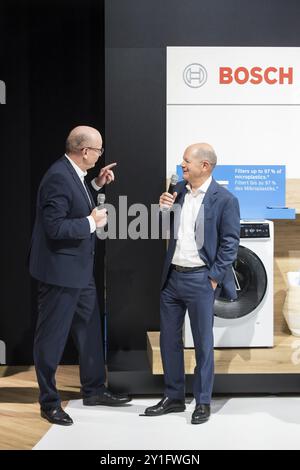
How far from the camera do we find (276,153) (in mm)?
5039

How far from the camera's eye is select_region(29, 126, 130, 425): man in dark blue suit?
13.8 ft

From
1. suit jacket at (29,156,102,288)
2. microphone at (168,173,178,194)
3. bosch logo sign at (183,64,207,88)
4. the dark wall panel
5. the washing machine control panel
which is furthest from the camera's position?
the dark wall panel

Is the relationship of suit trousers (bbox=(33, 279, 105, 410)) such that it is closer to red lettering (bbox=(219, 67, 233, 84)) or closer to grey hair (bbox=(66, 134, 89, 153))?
grey hair (bbox=(66, 134, 89, 153))

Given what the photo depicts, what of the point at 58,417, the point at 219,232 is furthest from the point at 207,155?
the point at 58,417

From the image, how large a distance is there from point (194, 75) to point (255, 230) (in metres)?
1.05

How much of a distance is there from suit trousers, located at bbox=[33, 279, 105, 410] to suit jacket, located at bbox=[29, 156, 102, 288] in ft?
0.29

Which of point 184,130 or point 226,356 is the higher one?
point 184,130

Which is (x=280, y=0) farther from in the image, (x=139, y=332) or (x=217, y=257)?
(x=139, y=332)

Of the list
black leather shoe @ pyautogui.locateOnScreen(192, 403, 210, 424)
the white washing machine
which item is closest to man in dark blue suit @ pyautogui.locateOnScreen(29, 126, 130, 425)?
black leather shoe @ pyautogui.locateOnScreen(192, 403, 210, 424)

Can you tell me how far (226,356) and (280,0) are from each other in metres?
2.26

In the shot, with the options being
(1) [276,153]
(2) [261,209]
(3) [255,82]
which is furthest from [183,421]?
(3) [255,82]

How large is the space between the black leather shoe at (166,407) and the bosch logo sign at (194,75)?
76.5 inches

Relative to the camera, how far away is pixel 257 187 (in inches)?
198

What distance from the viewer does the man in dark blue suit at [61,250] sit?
13.8ft
